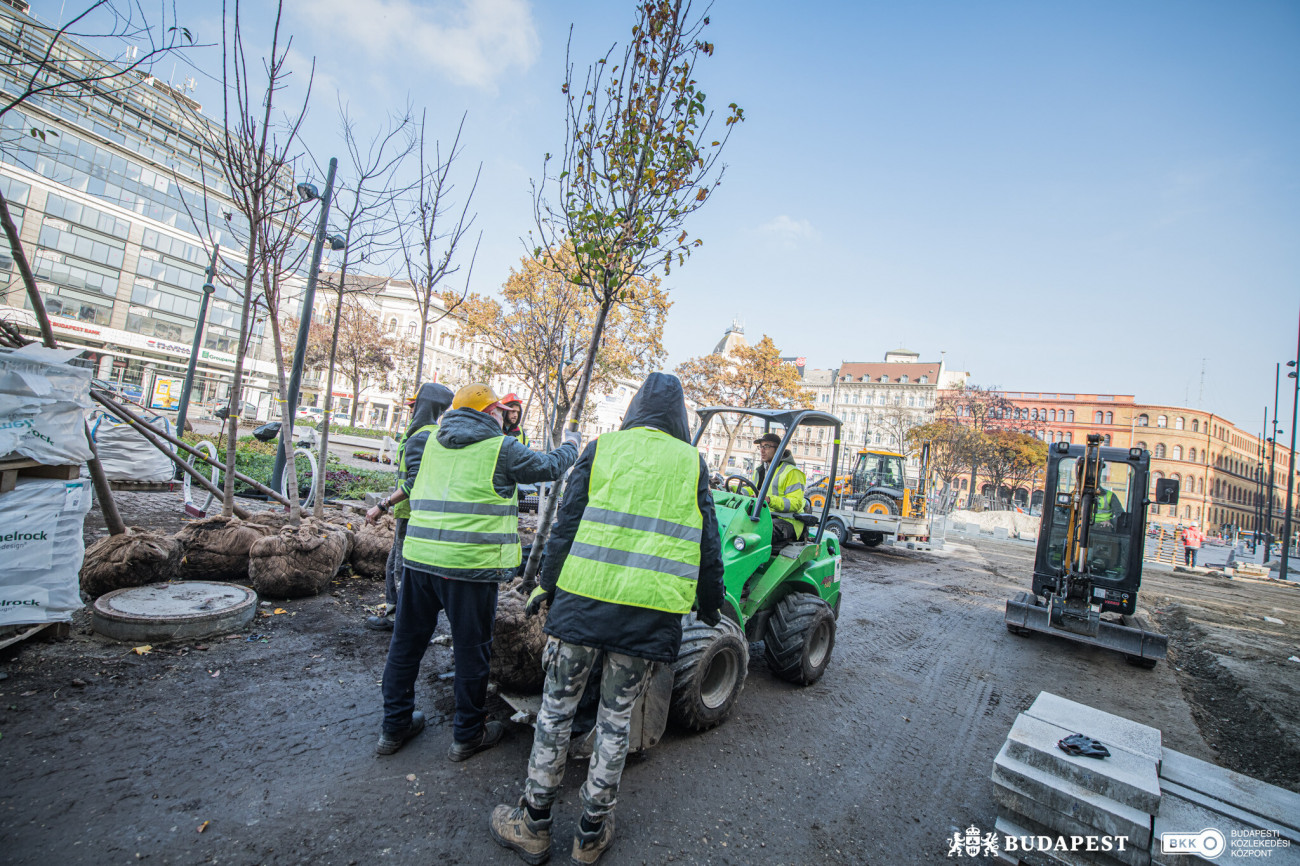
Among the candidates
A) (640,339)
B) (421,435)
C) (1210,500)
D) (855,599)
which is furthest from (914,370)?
(421,435)

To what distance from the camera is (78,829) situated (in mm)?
2178

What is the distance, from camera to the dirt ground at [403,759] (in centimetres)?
232

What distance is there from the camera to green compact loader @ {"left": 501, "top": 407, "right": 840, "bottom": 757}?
3.15 metres

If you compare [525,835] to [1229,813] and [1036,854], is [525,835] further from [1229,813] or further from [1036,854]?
[1229,813]

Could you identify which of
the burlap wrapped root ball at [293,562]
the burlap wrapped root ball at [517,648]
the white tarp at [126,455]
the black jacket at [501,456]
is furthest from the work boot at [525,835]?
the white tarp at [126,455]

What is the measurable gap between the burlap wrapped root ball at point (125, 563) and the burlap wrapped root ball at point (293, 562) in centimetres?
64

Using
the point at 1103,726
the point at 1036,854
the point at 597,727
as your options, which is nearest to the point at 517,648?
the point at 597,727

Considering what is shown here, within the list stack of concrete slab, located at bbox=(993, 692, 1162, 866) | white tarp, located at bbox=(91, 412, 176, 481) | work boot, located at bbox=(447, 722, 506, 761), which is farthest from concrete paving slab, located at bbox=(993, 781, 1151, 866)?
white tarp, located at bbox=(91, 412, 176, 481)

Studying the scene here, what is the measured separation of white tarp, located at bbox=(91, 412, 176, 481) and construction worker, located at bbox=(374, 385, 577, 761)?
8575mm

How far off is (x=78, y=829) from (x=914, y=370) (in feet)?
259

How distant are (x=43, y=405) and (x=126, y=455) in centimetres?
759

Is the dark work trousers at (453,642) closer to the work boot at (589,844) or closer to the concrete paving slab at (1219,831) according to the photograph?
the work boot at (589,844)

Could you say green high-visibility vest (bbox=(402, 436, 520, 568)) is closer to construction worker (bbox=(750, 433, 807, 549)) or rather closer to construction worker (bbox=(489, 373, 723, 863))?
construction worker (bbox=(489, 373, 723, 863))

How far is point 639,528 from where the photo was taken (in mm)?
2393
